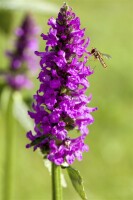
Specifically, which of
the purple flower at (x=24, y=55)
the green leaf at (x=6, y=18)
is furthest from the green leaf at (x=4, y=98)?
the green leaf at (x=6, y=18)

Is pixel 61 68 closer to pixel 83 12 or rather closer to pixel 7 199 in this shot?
pixel 7 199

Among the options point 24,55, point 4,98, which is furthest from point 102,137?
point 24,55

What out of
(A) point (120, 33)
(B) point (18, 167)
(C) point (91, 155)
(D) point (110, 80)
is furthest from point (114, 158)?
(A) point (120, 33)

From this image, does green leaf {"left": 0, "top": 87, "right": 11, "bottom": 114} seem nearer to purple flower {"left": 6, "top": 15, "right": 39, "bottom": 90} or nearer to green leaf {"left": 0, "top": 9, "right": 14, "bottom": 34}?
purple flower {"left": 6, "top": 15, "right": 39, "bottom": 90}

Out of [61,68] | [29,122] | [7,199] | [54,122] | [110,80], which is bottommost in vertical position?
[54,122]

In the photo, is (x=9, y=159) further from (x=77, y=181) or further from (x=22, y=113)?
(x=77, y=181)

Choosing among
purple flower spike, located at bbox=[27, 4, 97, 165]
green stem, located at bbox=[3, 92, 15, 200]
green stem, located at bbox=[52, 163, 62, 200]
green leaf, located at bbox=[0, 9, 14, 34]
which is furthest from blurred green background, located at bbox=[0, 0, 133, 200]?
green stem, located at bbox=[52, 163, 62, 200]
